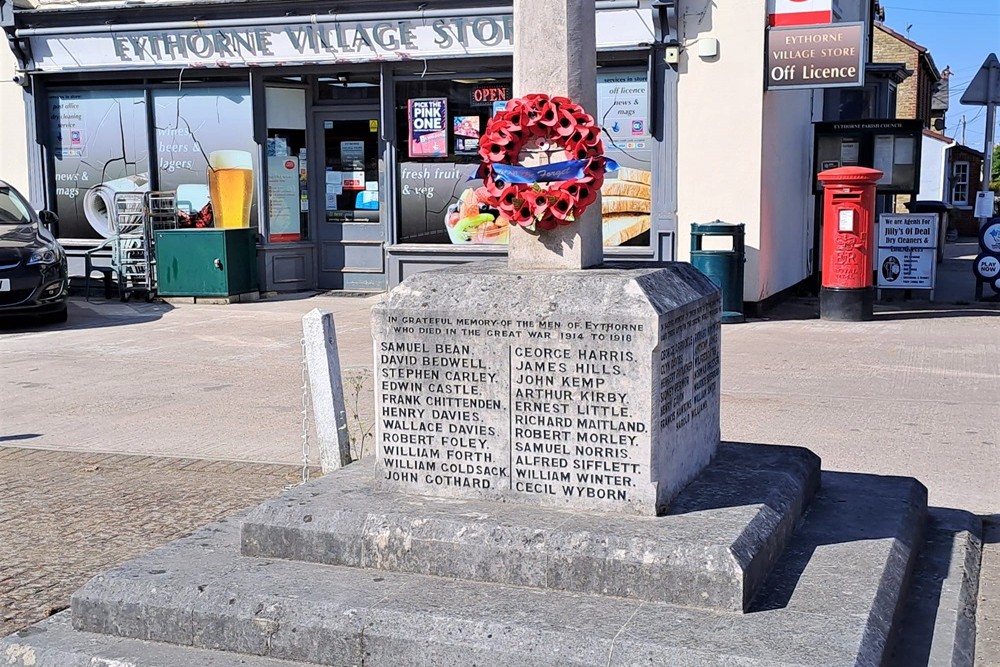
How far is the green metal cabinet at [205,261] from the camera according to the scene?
1494cm

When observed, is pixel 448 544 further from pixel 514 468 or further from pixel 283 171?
pixel 283 171

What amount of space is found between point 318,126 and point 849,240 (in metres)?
7.38

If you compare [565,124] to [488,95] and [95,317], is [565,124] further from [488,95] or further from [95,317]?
[95,317]

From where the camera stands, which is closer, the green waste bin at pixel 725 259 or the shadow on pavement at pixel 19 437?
the shadow on pavement at pixel 19 437

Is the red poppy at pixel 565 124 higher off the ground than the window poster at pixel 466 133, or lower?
lower

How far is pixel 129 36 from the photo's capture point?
1558 centimetres

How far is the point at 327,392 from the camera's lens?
6.48m

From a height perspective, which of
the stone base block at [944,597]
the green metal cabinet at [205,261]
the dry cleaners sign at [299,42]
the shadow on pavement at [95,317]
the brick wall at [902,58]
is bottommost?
the stone base block at [944,597]

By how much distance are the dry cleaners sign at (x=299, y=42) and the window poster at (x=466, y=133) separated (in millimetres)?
839

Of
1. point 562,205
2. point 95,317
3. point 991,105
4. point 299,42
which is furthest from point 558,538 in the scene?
point 991,105

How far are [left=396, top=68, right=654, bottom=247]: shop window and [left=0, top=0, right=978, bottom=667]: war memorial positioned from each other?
8696 mm

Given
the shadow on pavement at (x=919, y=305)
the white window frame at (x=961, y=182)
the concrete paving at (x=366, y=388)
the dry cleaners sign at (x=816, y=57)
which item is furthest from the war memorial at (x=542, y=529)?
the white window frame at (x=961, y=182)

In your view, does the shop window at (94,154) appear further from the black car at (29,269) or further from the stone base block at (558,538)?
the stone base block at (558,538)

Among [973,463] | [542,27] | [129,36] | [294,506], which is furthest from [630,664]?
[129,36]
